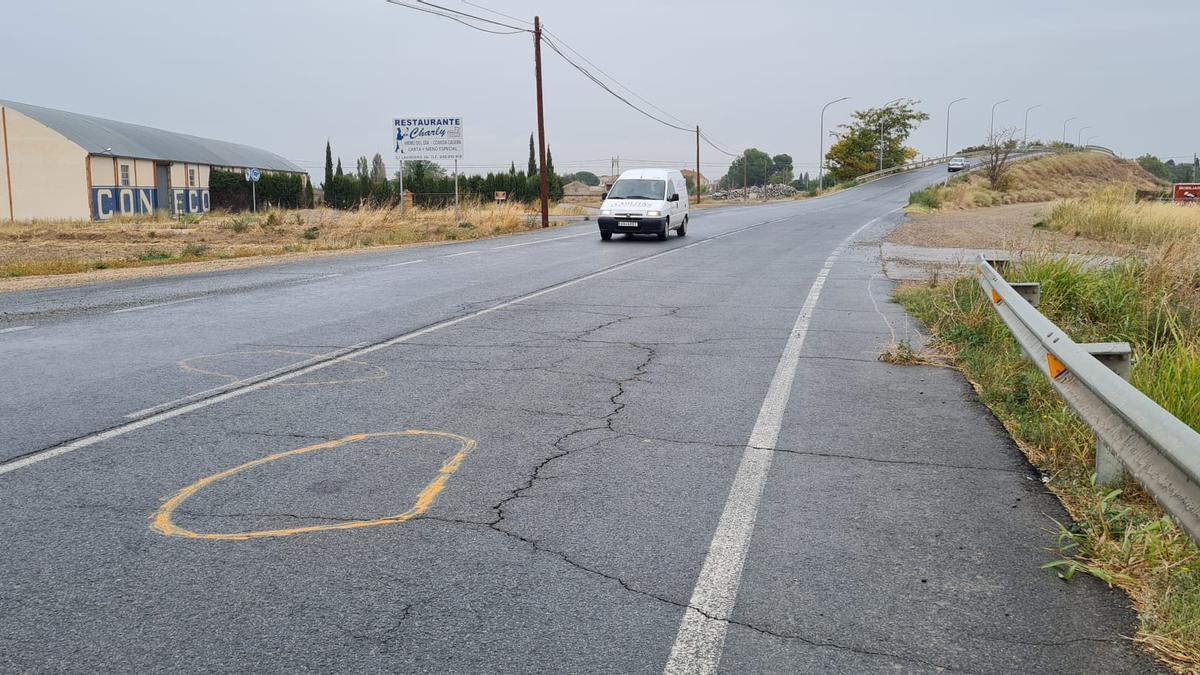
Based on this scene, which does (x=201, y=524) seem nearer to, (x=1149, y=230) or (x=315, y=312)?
(x=315, y=312)

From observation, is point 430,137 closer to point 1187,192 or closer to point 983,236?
point 983,236

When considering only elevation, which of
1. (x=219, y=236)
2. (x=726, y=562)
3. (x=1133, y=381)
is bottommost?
(x=726, y=562)

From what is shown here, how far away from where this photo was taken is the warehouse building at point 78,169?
50906 millimetres

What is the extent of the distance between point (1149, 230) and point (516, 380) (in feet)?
67.2

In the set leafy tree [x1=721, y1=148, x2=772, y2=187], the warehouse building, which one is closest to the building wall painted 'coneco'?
the warehouse building

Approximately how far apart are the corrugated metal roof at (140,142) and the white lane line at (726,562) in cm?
5347

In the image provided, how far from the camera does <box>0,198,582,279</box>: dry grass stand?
2306 centimetres

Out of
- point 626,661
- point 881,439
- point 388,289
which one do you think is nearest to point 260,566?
point 626,661

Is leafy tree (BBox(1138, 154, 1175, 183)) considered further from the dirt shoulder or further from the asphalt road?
the asphalt road

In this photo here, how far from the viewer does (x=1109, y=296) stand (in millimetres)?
10789

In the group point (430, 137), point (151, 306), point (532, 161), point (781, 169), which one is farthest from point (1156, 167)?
point (151, 306)

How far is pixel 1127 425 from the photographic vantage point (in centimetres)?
442

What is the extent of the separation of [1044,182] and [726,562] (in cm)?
9051

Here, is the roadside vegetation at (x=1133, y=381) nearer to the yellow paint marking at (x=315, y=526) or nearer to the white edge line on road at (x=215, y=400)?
the yellow paint marking at (x=315, y=526)
